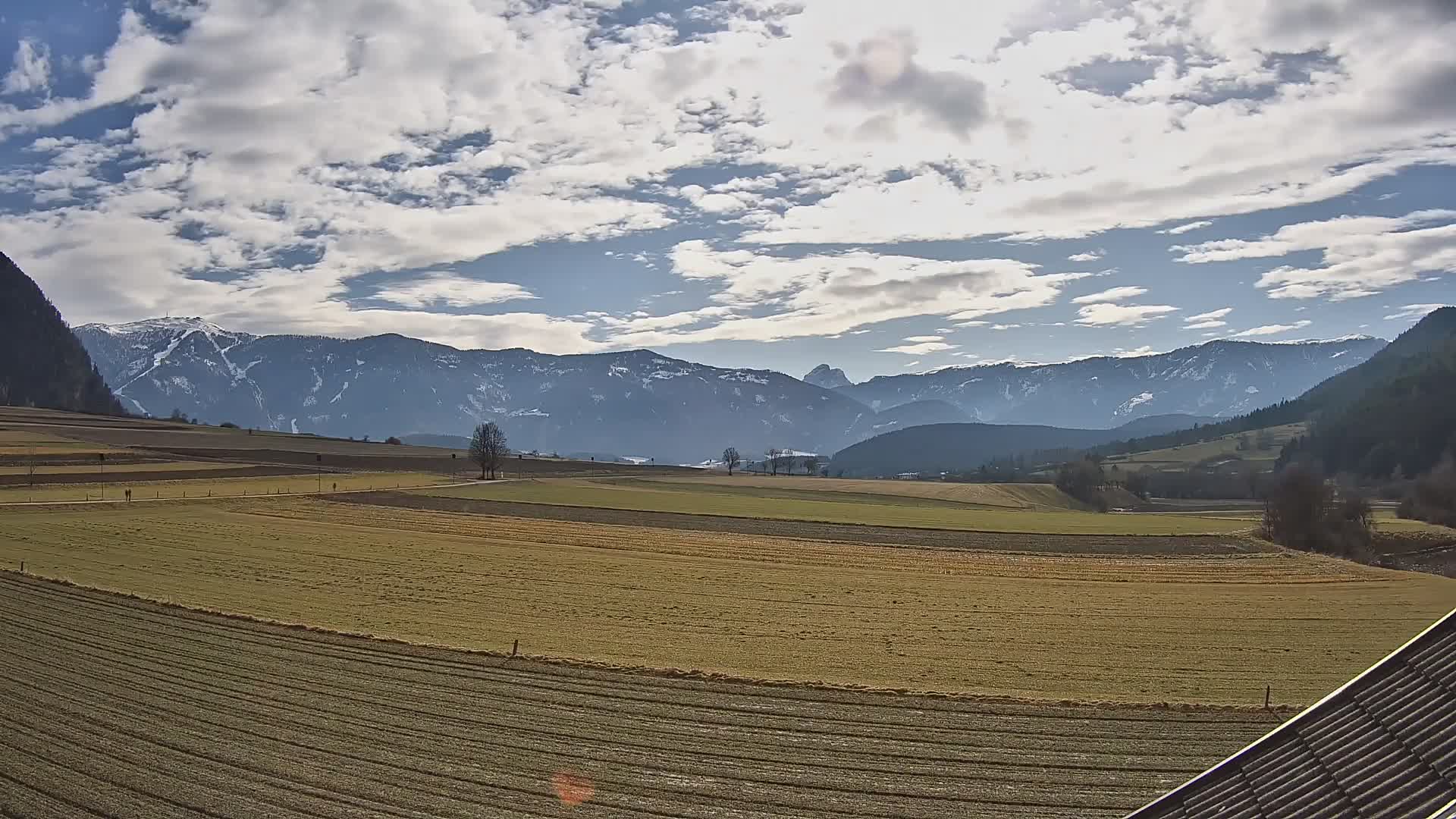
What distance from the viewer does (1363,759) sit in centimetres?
802

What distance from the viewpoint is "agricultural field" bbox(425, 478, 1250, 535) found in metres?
79.1

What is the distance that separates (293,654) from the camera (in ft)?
85.5

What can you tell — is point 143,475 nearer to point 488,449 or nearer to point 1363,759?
point 488,449

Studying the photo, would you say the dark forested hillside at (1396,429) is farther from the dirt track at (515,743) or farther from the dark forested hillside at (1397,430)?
the dirt track at (515,743)

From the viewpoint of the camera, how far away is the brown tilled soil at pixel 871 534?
2501 inches

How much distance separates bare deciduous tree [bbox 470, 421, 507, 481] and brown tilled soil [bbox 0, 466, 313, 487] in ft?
72.5

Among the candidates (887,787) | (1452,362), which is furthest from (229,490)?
(1452,362)

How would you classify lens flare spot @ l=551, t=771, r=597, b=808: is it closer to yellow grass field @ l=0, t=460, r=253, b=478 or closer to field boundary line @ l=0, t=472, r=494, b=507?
field boundary line @ l=0, t=472, r=494, b=507

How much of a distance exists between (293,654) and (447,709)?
289 inches

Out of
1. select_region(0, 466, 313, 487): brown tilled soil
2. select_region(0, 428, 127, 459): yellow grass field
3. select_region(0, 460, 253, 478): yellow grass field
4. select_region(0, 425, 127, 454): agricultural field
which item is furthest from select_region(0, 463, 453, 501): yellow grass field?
select_region(0, 428, 127, 459): yellow grass field

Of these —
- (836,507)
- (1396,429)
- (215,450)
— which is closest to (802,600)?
(836,507)

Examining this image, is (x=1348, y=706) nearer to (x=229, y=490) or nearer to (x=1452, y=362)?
(x=229, y=490)

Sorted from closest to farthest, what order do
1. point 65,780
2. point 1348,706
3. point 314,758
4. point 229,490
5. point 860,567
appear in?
point 1348,706 → point 65,780 → point 314,758 → point 860,567 → point 229,490

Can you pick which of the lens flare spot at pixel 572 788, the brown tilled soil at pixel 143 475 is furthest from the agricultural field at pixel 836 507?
the lens flare spot at pixel 572 788
